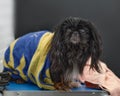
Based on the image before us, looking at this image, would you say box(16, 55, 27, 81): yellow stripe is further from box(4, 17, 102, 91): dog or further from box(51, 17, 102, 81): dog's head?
box(51, 17, 102, 81): dog's head

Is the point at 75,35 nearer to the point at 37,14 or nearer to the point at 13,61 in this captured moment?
the point at 13,61

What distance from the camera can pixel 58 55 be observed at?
1.30 meters

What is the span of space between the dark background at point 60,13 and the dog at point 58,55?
0.67 metres

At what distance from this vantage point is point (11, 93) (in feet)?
4.50

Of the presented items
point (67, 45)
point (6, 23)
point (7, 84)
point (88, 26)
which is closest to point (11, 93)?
point (7, 84)

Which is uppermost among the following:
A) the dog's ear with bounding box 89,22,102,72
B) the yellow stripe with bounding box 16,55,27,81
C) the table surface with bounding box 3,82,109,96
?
the dog's ear with bounding box 89,22,102,72

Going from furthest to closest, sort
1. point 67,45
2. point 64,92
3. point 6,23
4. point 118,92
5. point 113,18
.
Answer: point 113,18
point 6,23
point 118,92
point 64,92
point 67,45

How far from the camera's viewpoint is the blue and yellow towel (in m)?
1.42

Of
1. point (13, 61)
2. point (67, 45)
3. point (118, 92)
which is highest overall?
point (67, 45)

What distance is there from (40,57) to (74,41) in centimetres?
21

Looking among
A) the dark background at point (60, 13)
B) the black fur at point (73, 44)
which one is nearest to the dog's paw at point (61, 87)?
the black fur at point (73, 44)

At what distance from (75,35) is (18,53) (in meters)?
0.36

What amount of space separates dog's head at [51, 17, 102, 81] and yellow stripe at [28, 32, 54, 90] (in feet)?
0.30

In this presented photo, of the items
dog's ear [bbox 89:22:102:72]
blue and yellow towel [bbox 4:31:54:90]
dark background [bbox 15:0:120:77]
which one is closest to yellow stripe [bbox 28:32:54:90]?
blue and yellow towel [bbox 4:31:54:90]
